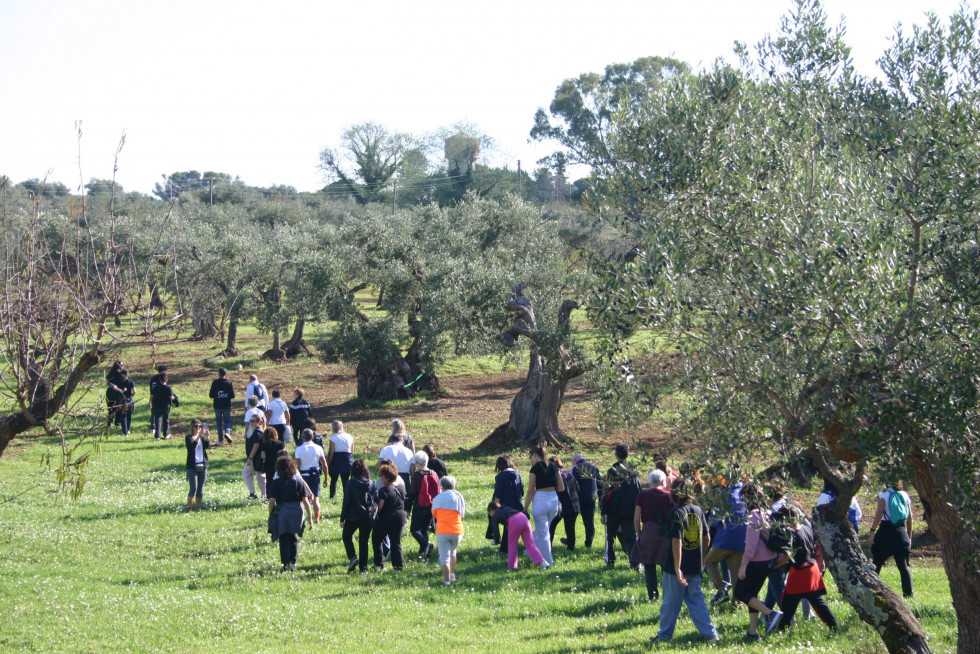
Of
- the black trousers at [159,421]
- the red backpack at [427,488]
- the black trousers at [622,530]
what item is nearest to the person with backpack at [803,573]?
the black trousers at [622,530]

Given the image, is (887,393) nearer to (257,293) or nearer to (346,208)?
(257,293)

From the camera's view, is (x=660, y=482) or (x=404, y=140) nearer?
(x=660, y=482)

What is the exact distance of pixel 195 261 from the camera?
35.5 m

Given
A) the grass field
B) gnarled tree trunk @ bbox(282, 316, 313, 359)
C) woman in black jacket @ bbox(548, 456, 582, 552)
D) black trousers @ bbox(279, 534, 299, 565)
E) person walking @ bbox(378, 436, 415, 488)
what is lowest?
the grass field

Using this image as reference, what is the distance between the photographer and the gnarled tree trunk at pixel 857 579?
7488 mm

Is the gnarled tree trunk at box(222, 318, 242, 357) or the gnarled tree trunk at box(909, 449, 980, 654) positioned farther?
the gnarled tree trunk at box(222, 318, 242, 357)

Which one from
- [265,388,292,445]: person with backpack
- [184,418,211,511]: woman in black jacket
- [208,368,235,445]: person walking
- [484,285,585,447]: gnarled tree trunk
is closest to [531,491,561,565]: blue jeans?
[184,418,211,511]: woman in black jacket

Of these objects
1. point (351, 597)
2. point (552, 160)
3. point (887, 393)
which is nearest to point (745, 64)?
point (887, 393)

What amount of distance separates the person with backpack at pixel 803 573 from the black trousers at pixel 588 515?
405cm

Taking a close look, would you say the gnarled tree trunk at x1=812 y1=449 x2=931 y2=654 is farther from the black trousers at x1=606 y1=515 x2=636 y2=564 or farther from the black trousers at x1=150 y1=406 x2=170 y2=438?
the black trousers at x1=150 y1=406 x2=170 y2=438

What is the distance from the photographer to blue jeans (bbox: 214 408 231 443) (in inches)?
854

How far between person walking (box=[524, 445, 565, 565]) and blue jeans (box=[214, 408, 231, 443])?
12459 mm

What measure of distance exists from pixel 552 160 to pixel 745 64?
4575 cm

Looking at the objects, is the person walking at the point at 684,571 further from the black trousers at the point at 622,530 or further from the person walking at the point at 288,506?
the person walking at the point at 288,506
